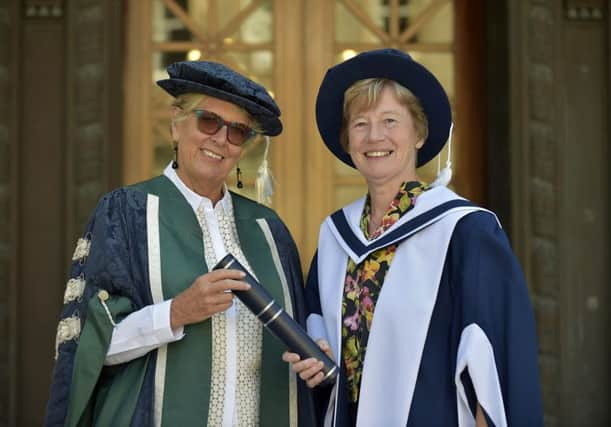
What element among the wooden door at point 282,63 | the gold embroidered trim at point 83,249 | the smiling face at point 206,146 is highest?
the wooden door at point 282,63

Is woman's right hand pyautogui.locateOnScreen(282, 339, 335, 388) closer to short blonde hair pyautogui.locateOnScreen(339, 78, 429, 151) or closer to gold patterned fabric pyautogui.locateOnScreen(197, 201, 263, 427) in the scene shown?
gold patterned fabric pyautogui.locateOnScreen(197, 201, 263, 427)

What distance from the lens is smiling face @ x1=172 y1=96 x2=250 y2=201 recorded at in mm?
2764

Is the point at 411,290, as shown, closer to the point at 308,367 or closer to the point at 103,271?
the point at 308,367

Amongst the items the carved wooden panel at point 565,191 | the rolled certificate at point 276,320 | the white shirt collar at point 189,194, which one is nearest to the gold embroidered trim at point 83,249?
the white shirt collar at point 189,194

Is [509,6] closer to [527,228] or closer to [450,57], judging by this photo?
[450,57]

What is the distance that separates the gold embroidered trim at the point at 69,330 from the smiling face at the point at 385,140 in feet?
3.17

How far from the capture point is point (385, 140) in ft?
8.91

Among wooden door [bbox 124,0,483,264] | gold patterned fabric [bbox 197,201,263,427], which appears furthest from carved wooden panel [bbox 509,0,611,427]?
gold patterned fabric [bbox 197,201,263,427]

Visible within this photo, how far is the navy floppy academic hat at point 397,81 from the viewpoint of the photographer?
271 cm

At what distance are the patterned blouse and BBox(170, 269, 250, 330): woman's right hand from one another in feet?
1.34

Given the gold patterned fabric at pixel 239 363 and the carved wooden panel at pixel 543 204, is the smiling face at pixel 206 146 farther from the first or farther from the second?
the carved wooden panel at pixel 543 204

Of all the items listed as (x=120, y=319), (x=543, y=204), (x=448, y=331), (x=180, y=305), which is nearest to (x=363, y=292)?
(x=448, y=331)

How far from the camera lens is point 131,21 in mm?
4953

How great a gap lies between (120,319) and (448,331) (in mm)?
936
